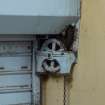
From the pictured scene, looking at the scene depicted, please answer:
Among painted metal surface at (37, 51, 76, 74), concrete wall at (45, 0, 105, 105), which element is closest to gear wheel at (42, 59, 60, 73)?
painted metal surface at (37, 51, 76, 74)

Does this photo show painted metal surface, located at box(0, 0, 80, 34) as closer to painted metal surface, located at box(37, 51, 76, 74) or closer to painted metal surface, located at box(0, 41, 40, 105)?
painted metal surface, located at box(37, 51, 76, 74)

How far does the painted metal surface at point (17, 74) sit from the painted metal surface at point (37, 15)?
379mm

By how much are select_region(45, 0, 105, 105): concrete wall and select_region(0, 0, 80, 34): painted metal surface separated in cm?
16

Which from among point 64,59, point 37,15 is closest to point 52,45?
point 64,59

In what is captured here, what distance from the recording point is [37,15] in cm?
282

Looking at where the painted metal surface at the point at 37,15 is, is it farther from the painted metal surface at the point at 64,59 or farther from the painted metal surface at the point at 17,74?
the painted metal surface at the point at 17,74

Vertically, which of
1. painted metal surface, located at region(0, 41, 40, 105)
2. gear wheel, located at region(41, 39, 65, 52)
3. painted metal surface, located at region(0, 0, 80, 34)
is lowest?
painted metal surface, located at region(0, 41, 40, 105)

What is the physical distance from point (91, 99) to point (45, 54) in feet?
2.18

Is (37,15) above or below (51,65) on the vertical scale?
above

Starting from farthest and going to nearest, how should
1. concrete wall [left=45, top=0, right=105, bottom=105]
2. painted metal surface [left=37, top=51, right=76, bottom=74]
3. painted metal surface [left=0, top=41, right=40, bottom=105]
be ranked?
painted metal surface [left=0, top=41, right=40, bottom=105], painted metal surface [left=37, top=51, right=76, bottom=74], concrete wall [left=45, top=0, right=105, bottom=105]

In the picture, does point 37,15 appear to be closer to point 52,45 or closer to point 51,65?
point 52,45

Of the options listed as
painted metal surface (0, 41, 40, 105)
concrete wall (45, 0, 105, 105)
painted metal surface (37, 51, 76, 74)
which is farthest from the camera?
painted metal surface (0, 41, 40, 105)

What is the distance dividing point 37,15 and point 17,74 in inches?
32.9

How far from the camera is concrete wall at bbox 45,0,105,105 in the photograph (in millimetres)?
2713
